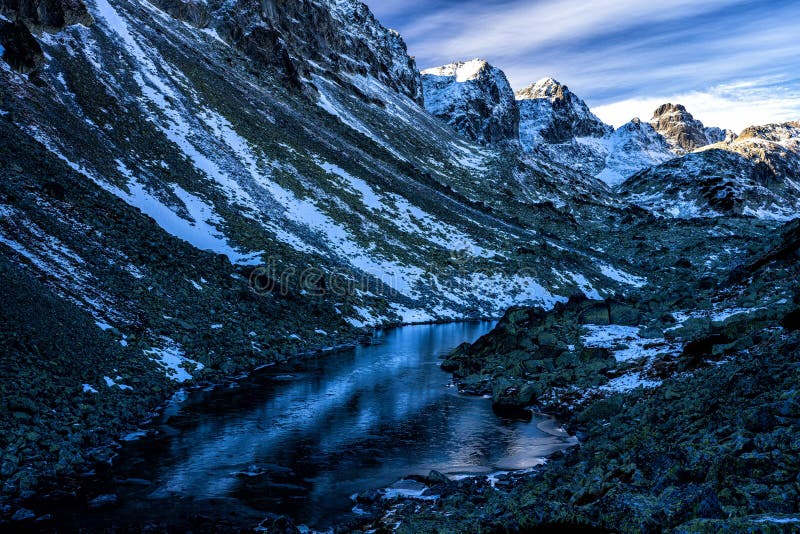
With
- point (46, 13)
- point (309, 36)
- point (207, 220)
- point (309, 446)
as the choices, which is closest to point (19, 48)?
point (46, 13)

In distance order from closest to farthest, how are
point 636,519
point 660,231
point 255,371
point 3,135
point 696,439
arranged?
point 636,519 → point 696,439 → point 255,371 → point 3,135 → point 660,231

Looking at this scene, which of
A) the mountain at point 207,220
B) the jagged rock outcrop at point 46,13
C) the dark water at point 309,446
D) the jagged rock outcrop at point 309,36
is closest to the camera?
the dark water at point 309,446

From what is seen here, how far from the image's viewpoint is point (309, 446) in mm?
21094

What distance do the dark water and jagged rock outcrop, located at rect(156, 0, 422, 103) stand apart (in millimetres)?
92182

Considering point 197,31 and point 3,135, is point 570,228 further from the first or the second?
point 3,135

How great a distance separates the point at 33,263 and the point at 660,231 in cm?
13895

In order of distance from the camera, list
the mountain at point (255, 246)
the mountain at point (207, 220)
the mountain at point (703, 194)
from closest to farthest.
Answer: the mountain at point (255, 246) → the mountain at point (207, 220) → the mountain at point (703, 194)

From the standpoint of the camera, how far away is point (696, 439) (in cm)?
1258

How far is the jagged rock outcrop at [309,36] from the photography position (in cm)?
10738

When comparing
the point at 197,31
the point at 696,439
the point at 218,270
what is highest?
the point at 197,31

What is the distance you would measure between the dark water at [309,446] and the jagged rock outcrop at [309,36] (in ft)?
302

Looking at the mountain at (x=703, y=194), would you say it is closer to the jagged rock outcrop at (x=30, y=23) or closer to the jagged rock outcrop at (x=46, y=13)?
the jagged rock outcrop at (x=46, y=13)

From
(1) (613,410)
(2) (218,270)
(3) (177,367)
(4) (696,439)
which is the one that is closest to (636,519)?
(4) (696,439)

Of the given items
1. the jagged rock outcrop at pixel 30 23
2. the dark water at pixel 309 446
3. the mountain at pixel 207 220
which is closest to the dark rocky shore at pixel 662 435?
the dark water at pixel 309 446
